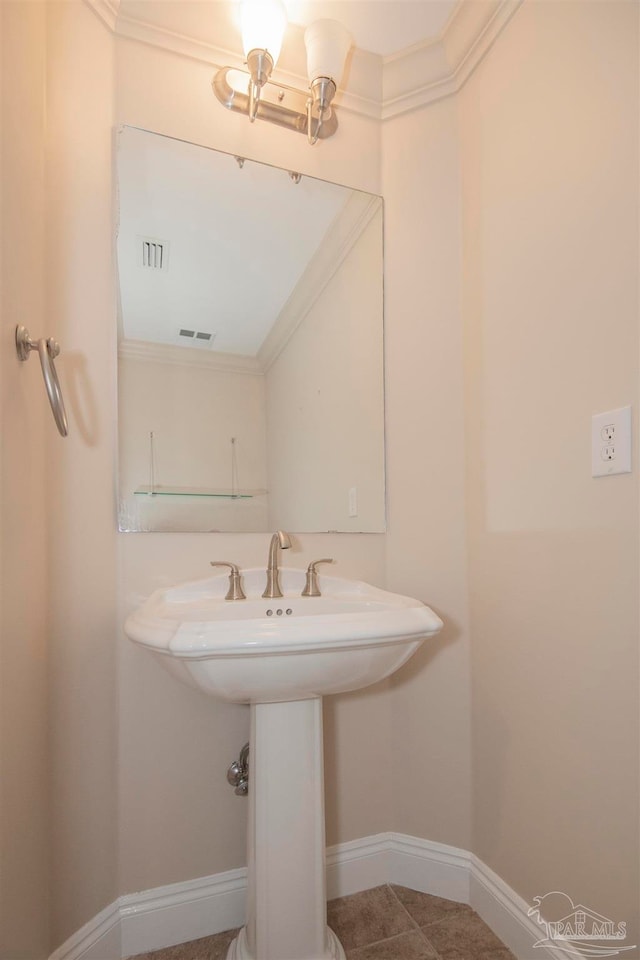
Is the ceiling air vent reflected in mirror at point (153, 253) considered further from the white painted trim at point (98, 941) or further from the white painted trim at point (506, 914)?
the white painted trim at point (506, 914)

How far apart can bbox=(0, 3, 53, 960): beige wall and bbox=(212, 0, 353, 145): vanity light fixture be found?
1.47ft

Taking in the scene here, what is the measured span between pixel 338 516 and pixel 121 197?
3.16 feet

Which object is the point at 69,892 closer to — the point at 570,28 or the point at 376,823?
the point at 376,823

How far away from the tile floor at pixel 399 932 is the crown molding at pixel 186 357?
1372mm

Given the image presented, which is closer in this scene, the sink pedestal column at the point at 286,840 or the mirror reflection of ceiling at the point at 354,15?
the sink pedestal column at the point at 286,840

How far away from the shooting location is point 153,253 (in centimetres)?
125

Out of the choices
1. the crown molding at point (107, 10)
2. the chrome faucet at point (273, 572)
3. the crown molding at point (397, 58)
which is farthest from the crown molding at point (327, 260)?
the crown molding at point (107, 10)

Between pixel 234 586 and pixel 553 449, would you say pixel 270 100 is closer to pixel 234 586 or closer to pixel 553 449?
pixel 553 449

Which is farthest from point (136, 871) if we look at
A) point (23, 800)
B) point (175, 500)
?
point (175, 500)

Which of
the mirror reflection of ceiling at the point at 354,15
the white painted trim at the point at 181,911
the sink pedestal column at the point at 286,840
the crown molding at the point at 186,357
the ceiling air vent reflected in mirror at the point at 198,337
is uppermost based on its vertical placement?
the mirror reflection of ceiling at the point at 354,15

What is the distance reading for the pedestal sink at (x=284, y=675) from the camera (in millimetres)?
806

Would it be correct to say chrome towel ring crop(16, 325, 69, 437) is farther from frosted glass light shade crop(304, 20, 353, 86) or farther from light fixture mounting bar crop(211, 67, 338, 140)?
frosted glass light shade crop(304, 20, 353, 86)

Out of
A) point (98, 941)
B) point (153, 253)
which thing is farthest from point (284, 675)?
point (153, 253)

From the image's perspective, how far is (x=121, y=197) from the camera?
1211 mm
